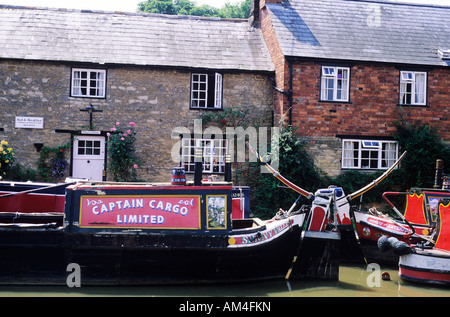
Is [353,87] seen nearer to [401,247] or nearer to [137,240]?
[401,247]

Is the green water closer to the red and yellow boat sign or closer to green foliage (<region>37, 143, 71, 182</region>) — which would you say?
the red and yellow boat sign

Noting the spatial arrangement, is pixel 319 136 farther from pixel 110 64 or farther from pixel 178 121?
pixel 110 64

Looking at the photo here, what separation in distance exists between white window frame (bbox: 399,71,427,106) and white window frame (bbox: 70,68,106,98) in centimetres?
978

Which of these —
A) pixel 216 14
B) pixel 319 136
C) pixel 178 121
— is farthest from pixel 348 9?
pixel 216 14

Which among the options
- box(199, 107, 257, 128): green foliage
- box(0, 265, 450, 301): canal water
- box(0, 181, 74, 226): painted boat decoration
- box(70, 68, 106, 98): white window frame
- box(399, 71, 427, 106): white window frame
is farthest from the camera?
box(399, 71, 427, 106): white window frame

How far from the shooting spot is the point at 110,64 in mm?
15594

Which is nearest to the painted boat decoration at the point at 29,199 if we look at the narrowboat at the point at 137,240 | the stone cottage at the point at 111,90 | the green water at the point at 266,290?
the narrowboat at the point at 137,240

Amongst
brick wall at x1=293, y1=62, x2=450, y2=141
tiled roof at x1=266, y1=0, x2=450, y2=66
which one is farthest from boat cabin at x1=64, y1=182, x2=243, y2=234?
tiled roof at x1=266, y1=0, x2=450, y2=66

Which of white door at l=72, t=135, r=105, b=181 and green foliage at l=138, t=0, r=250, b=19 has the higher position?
green foliage at l=138, t=0, r=250, b=19

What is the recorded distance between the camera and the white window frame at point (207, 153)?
16.0m

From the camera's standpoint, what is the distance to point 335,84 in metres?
15.9

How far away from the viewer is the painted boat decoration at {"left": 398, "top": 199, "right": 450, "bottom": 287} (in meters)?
9.45
